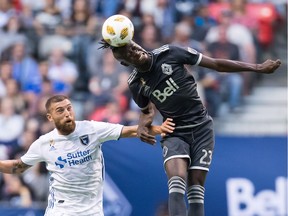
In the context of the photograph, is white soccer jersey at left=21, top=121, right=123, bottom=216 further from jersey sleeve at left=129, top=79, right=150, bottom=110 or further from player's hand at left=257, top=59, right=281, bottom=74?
player's hand at left=257, top=59, right=281, bottom=74

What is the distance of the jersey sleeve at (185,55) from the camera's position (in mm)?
10594

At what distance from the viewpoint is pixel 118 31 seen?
1023cm

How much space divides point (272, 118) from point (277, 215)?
106 inches

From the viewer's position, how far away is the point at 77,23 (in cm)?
1812

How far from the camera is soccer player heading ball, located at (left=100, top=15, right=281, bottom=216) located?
34.3 ft

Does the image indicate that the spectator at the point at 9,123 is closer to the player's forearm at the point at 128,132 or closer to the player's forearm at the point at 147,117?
the player's forearm at the point at 128,132

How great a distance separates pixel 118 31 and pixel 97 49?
6274 millimetres

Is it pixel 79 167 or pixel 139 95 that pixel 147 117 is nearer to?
pixel 139 95

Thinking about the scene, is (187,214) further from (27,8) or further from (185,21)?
(27,8)

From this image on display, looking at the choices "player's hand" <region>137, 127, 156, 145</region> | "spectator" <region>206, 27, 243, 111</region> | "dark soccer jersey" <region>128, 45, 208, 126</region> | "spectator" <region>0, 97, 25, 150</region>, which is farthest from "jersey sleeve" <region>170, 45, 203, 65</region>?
"spectator" <region>0, 97, 25, 150</region>

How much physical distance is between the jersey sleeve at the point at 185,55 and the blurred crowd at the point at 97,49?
515 centimetres

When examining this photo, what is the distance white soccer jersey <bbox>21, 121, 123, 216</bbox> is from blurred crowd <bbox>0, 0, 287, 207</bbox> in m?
4.15

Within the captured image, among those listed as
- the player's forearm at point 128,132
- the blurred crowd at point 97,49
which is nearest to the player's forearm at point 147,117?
the player's forearm at point 128,132


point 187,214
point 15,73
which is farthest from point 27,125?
point 187,214
